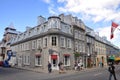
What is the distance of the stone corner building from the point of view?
1360 inches

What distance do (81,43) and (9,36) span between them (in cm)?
3395

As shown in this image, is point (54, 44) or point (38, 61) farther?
point (38, 61)

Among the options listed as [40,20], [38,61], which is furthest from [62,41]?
[40,20]

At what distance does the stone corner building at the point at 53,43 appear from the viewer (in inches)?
1360

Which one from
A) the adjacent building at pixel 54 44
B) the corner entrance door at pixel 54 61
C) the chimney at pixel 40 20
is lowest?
the corner entrance door at pixel 54 61

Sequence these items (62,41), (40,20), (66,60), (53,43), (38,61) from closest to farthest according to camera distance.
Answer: (53,43)
(62,41)
(66,60)
(38,61)
(40,20)

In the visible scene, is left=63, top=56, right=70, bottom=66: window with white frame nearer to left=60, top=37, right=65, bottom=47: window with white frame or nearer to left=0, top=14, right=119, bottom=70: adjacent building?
left=0, top=14, right=119, bottom=70: adjacent building

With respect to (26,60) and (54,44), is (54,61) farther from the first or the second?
(26,60)

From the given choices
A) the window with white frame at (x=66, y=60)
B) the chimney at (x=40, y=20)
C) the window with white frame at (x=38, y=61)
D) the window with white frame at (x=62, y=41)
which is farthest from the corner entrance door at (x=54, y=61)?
the chimney at (x=40, y=20)

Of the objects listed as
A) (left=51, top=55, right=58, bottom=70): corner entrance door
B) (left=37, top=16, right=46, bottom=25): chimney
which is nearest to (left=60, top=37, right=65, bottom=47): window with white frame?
(left=51, top=55, right=58, bottom=70): corner entrance door

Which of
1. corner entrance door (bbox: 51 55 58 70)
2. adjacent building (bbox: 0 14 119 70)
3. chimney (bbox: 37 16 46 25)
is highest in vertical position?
chimney (bbox: 37 16 46 25)

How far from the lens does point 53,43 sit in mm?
34625

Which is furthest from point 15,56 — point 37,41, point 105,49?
point 105,49

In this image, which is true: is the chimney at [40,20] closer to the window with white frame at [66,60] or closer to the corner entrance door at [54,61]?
the window with white frame at [66,60]
